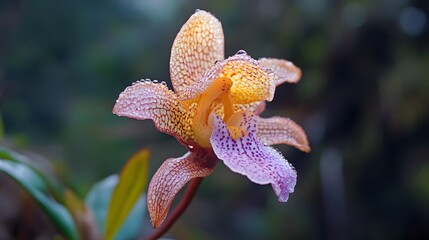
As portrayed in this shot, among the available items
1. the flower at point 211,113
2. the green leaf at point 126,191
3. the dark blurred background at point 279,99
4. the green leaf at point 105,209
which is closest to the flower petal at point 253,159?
the flower at point 211,113

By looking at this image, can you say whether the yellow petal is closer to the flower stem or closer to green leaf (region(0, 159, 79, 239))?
the flower stem

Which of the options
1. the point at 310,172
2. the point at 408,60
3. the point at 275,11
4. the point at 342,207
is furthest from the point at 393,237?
the point at 275,11

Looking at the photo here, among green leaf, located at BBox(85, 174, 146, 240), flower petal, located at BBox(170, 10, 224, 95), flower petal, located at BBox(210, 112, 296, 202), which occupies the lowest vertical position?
green leaf, located at BBox(85, 174, 146, 240)

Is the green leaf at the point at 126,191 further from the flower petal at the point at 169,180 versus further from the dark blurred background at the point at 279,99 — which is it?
the dark blurred background at the point at 279,99

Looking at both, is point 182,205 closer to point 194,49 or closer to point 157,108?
point 157,108

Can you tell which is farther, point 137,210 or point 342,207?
point 342,207

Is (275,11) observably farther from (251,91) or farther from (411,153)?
(251,91)

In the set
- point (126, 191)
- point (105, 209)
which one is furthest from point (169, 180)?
point (105, 209)

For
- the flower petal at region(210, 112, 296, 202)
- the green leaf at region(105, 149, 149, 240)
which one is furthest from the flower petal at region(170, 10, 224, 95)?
the green leaf at region(105, 149, 149, 240)
